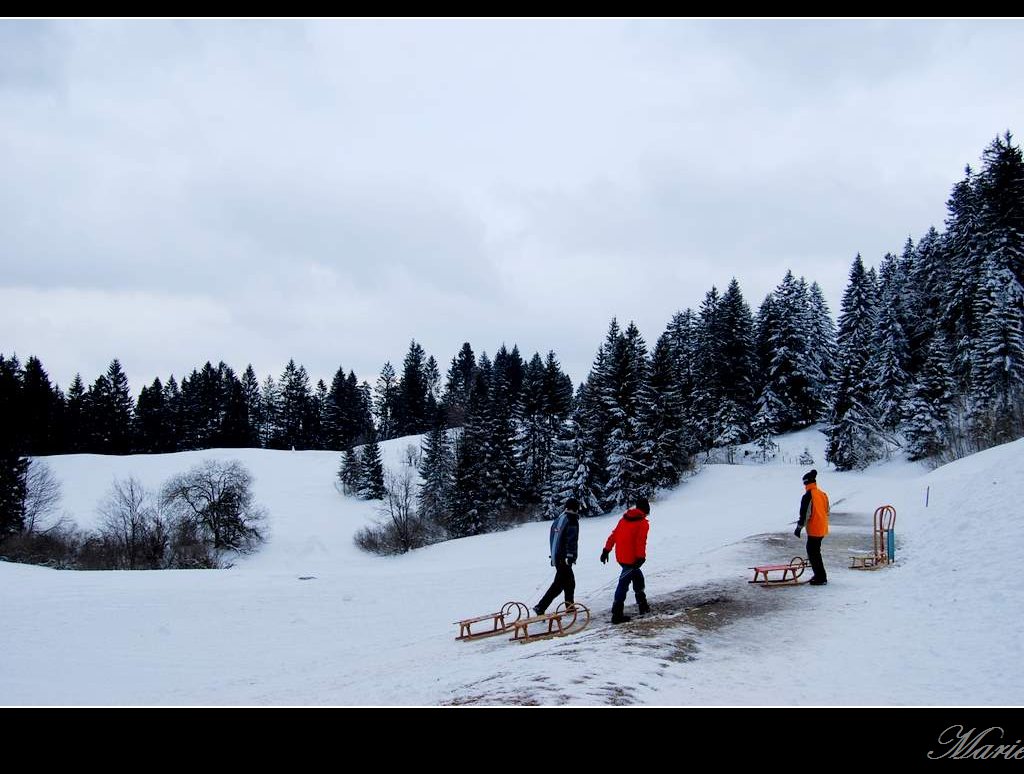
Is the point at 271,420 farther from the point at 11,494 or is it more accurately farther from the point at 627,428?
the point at 627,428

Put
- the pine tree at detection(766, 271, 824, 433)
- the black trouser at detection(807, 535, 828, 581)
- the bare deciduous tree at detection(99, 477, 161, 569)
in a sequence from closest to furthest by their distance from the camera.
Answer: the black trouser at detection(807, 535, 828, 581), the bare deciduous tree at detection(99, 477, 161, 569), the pine tree at detection(766, 271, 824, 433)

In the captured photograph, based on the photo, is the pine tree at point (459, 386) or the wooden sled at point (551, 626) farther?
the pine tree at point (459, 386)

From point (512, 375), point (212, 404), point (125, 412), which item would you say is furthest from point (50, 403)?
point (512, 375)

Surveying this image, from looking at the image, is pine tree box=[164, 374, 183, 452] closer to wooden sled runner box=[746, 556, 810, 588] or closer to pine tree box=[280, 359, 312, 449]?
pine tree box=[280, 359, 312, 449]

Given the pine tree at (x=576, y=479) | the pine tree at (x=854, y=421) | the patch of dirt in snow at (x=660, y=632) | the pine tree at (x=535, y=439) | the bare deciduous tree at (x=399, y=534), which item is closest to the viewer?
the patch of dirt in snow at (x=660, y=632)

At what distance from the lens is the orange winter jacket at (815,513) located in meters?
12.3

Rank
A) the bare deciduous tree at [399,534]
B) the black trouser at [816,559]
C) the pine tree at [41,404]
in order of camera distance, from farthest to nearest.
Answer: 1. the pine tree at [41,404]
2. the bare deciduous tree at [399,534]
3. the black trouser at [816,559]

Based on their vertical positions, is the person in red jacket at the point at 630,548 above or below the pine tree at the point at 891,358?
below

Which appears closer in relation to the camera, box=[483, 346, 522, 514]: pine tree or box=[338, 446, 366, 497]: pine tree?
box=[483, 346, 522, 514]: pine tree

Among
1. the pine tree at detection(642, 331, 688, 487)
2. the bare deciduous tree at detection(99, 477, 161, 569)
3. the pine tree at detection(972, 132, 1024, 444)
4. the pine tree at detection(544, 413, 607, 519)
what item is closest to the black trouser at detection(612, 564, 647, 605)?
the pine tree at detection(972, 132, 1024, 444)

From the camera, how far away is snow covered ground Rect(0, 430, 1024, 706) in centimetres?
739

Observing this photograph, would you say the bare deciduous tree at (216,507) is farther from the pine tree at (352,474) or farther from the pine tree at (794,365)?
the pine tree at (794,365)

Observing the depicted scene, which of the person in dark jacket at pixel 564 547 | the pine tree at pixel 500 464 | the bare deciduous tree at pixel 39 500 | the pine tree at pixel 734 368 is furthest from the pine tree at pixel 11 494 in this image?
the pine tree at pixel 734 368
